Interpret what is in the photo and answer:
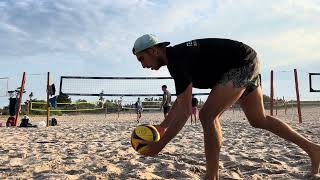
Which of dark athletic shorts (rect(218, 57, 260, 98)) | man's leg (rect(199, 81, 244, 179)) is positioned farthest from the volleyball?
dark athletic shorts (rect(218, 57, 260, 98))

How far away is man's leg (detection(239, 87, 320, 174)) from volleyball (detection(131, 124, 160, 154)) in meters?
0.67

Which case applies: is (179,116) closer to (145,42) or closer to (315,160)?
(145,42)

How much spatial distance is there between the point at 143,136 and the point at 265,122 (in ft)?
2.89

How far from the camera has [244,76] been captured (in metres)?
2.64

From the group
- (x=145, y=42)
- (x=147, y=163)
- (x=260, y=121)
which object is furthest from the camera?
(x=147, y=163)

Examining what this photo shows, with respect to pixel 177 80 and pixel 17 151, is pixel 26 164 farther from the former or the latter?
pixel 177 80

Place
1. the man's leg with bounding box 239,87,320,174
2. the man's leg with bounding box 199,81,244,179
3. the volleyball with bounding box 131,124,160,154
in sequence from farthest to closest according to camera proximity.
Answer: the man's leg with bounding box 239,87,320,174, the volleyball with bounding box 131,124,160,154, the man's leg with bounding box 199,81,244,179

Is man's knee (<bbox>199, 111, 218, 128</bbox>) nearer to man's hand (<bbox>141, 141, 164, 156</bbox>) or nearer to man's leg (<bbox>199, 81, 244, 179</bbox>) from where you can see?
man's leg (<bbox>199, 81, 244, 179</bbox>)

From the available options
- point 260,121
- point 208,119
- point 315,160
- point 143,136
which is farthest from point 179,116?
point 315,160

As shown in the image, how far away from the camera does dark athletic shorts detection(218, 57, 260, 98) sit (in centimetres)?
261

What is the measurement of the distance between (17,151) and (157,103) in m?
18.7

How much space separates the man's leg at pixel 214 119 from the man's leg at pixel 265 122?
33cm

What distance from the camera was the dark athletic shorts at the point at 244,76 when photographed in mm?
2605

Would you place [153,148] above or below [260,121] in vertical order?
below
